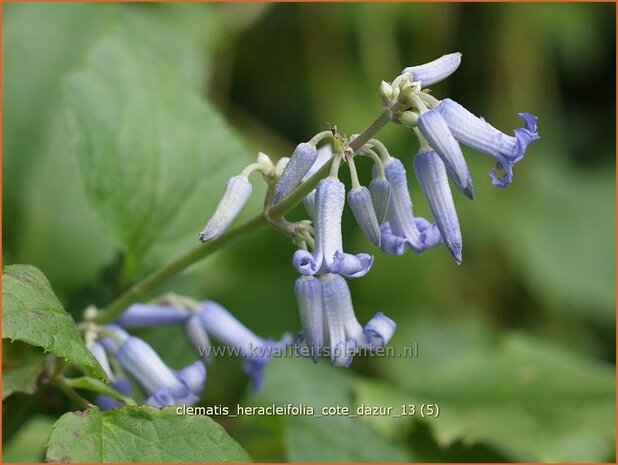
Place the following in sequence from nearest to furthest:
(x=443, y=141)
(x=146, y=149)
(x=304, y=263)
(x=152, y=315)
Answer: (x=443, y=141)
(x=304, y=263)
(x=152, y=315)
(x=146, y=149)

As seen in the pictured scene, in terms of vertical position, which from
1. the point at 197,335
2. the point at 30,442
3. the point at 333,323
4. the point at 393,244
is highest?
the point at 393,244

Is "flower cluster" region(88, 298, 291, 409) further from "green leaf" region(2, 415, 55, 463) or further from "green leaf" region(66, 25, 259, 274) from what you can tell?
"green leaf" region(2, 415, 55, 463)

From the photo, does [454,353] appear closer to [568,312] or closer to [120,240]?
[568,312]

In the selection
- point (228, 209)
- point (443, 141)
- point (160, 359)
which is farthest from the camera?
point (160, 359)

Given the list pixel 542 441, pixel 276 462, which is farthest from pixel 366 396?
pixel 542 441

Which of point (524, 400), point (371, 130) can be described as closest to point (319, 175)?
point (371, 130)

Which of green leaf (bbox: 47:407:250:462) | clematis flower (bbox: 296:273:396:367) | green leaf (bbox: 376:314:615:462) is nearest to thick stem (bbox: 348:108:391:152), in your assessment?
clematis flower (bbox: 296:273:396:367)

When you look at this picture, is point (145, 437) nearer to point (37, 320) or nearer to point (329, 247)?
point (37, 320)

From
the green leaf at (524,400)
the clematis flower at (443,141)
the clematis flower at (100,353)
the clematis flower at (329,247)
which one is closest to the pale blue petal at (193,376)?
the clematis flower at (100,353)
